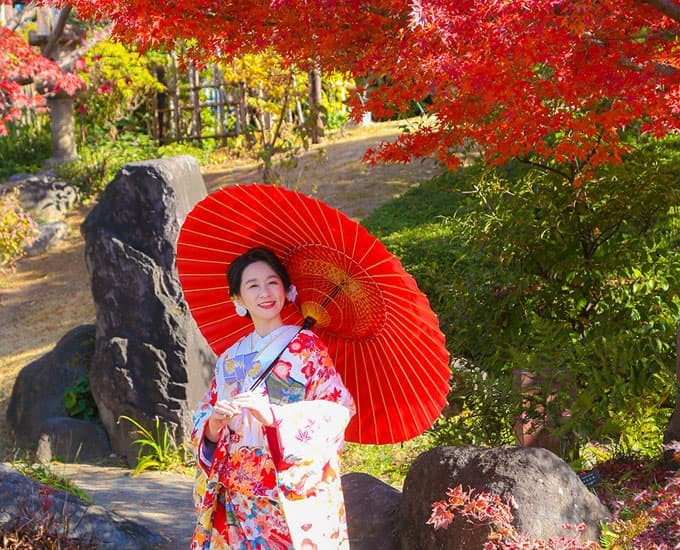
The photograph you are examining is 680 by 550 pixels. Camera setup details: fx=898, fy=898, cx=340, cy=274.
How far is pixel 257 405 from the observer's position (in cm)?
264

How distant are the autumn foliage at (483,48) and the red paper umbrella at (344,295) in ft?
2.92

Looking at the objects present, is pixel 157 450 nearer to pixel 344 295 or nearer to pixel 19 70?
pixel 344 295

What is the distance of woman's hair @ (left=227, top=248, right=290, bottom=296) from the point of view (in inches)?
118

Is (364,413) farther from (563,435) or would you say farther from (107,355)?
(107,355)

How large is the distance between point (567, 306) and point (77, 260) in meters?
9.03

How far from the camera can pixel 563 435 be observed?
407cm

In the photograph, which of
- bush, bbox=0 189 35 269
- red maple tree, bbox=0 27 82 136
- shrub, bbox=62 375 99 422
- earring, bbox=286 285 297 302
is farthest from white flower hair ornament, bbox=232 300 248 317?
red maple tree, bbox=0 27 82 136

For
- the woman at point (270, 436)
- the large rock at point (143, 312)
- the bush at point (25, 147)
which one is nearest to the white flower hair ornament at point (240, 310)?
the woman at point (270, 436)

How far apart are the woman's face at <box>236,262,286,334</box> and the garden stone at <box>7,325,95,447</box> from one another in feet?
14.9

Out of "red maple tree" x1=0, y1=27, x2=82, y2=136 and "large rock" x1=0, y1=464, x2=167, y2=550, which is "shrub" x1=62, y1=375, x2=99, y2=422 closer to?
"large rock" x1=0, y1=464, x2=167, y2=550

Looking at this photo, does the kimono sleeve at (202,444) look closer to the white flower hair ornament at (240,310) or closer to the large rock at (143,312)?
the white flower hair ornament at (240,310)

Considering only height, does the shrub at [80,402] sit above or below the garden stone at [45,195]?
below

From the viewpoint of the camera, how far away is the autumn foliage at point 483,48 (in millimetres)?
3246

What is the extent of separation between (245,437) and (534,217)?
2.63 m
